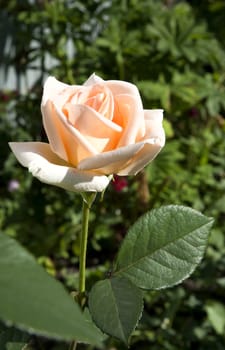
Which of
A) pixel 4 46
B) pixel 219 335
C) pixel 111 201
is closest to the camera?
pixel 219 335

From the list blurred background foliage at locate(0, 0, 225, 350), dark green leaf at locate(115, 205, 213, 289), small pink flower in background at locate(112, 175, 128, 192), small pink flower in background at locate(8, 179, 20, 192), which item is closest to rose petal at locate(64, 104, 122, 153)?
dark green leaf at locate(115, 205, 213, 289)

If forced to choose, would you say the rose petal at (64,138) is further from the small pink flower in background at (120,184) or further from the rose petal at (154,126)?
the small pink flower in background at (120,184)

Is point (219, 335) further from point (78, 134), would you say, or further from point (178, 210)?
point (78, 134)

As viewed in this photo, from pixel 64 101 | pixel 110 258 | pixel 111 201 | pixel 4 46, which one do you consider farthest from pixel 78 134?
pixel 4 46

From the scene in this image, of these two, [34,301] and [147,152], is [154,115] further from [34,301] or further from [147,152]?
[34,301]

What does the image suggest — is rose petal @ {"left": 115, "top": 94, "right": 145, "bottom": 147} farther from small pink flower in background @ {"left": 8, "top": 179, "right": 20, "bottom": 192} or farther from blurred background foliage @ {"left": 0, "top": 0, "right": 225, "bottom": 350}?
small pink flower in background @ {"left": 8, "top": 179, "right": 20, "bottom": 192}
